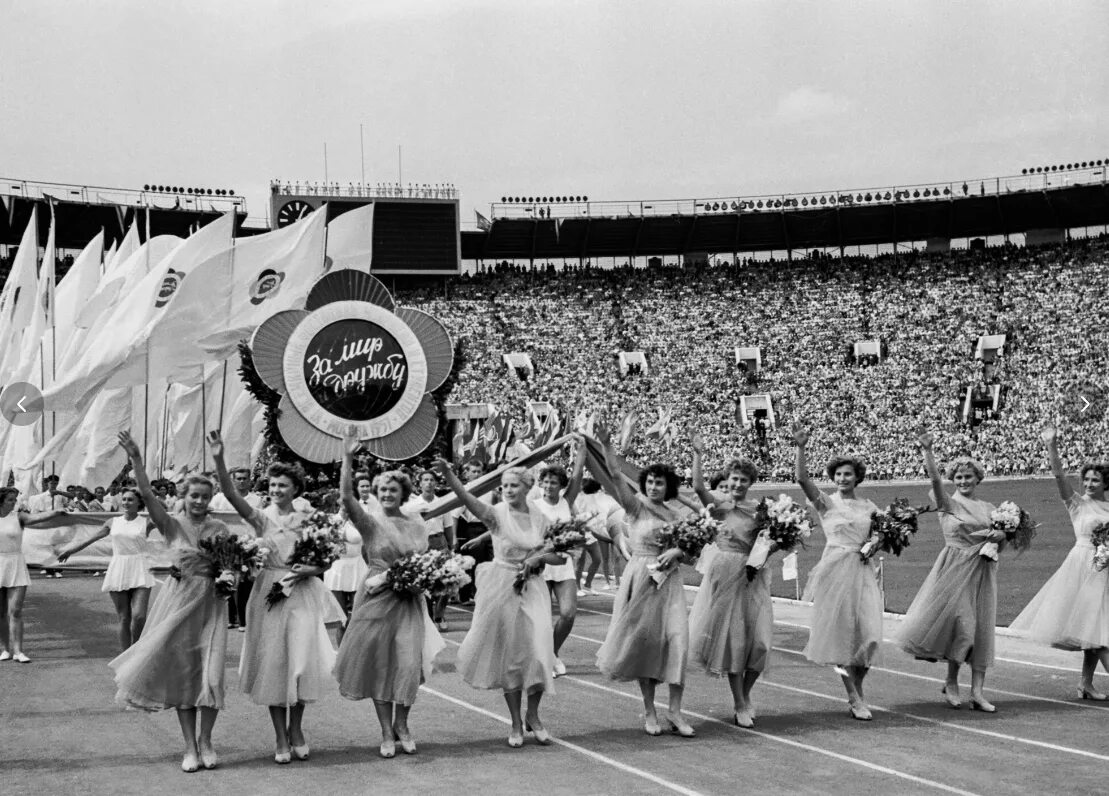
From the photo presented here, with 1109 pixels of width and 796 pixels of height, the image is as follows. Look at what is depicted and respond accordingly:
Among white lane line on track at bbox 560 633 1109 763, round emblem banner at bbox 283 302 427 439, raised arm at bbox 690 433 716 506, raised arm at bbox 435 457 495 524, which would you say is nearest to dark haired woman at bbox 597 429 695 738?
raised arm at bbox 690 433 716 506

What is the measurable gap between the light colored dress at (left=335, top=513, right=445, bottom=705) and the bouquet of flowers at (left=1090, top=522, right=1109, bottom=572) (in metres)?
5.73

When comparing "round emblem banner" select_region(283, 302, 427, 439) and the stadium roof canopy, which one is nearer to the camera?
"round emblem banner" select_region(283, 302, 427, 439)

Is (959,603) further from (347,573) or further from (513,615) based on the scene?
(347,573)

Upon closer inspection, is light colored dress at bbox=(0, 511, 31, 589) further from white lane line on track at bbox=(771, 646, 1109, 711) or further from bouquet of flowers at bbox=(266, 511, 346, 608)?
white lane line on track at bbox=(771, 646, 1109, 711)

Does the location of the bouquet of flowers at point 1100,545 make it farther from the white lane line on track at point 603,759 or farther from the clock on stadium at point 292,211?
the clock on stadium at point 292,211

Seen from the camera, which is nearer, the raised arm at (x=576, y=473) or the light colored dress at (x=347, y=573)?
the raised arm at (x=576, y=473)

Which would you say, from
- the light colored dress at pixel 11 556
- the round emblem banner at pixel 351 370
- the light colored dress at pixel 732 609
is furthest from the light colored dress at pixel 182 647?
the round emblem banner at pixel 351 370

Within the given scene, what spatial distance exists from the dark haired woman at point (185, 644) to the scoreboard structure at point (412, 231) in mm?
60836

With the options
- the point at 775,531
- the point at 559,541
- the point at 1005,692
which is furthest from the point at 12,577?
the point at 1005,692

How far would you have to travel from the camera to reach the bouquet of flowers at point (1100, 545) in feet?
37.1

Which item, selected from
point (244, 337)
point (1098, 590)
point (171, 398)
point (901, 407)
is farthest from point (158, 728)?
point (901, 407)

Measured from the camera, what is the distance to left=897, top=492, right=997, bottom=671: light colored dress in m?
11.0

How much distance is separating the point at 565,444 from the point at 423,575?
4.41m

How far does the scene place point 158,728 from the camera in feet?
33.0
